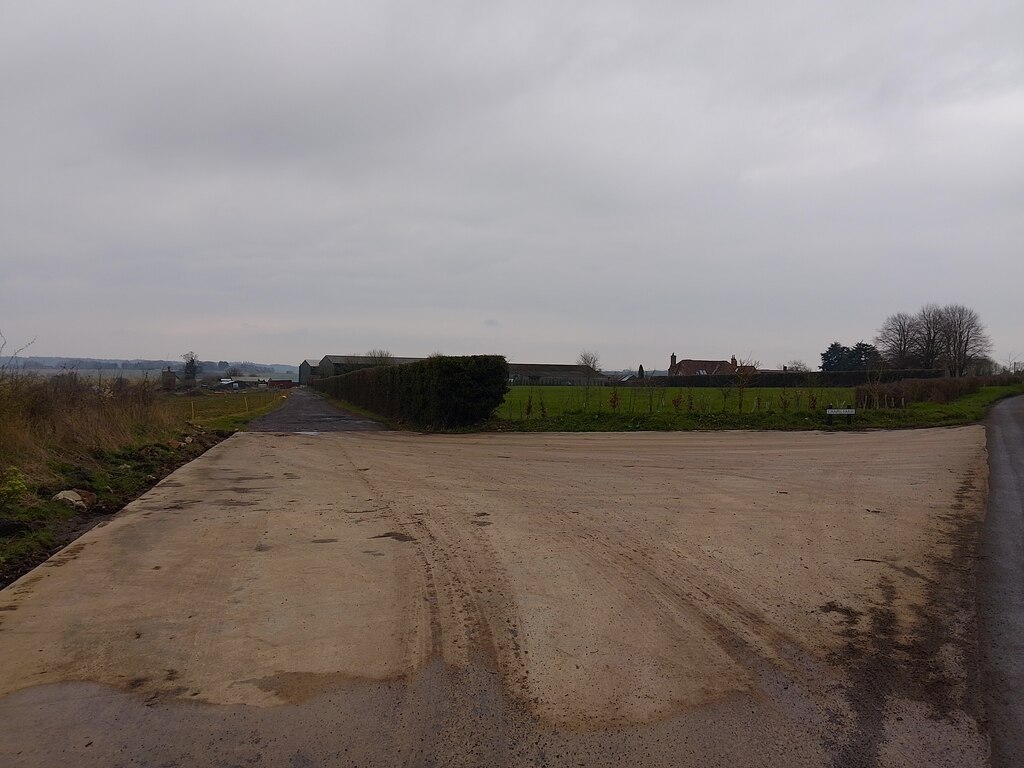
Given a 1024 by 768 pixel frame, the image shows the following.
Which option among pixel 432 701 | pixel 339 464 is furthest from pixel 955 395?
pixel 432 701

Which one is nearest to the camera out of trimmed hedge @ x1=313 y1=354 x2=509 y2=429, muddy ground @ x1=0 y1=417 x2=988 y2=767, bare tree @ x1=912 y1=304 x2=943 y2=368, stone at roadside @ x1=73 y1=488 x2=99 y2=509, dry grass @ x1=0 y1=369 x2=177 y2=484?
muddy ground @ x1=0 y1=417 x2=988 y2=767

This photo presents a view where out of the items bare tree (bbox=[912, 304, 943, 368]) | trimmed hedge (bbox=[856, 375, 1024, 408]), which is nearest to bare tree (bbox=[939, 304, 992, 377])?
bare tree (bbox=[912, 304, 943, 368])

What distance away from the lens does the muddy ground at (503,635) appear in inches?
128

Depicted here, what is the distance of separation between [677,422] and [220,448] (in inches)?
554

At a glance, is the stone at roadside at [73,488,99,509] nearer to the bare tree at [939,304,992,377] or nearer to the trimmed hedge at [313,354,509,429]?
the trimmed hedge at [313,354,509,429]

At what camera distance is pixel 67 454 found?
35.6 feet

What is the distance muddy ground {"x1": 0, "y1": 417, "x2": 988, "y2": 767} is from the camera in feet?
10.7

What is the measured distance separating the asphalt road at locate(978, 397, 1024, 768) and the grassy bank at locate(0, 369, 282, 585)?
6.99m

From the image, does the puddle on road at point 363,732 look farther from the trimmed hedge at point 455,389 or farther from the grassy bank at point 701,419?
the grassy bank at point 701,419

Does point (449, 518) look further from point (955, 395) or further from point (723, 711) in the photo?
point (955, 395)

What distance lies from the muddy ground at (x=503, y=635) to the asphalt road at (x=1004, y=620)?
0.37ft

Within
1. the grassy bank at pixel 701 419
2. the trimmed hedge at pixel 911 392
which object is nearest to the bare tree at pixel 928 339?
the trimmed hedge at pixel 911 392

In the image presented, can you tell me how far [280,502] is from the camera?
9.31m

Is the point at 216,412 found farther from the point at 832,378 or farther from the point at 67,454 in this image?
the point at 832,378
